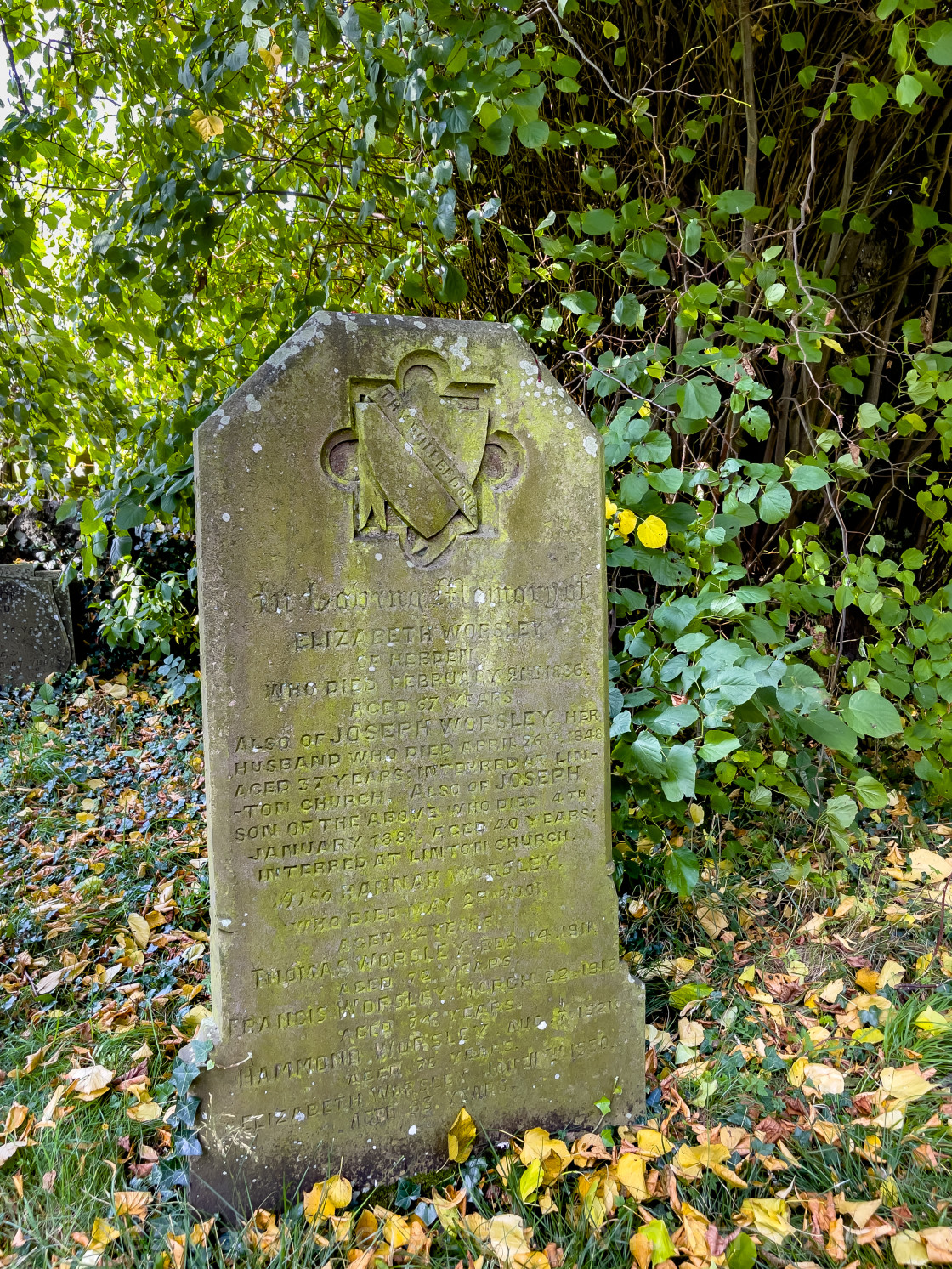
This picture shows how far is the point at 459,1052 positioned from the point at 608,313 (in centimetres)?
320

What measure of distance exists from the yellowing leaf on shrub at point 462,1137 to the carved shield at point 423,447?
1.60m

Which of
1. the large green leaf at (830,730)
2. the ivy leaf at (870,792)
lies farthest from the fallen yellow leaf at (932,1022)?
the large green leaf at (830,730)

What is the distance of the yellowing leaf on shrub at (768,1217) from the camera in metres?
1.75

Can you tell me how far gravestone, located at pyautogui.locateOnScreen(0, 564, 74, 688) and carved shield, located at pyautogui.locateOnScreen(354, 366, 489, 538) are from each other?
4978mm

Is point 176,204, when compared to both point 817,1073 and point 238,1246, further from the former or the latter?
point 817,1073

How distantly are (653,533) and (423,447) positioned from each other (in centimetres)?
92

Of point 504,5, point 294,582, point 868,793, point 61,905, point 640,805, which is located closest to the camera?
point 294,582

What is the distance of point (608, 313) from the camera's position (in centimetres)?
371

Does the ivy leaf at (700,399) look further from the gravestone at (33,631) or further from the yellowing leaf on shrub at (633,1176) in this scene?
the gravestone at (33,631)

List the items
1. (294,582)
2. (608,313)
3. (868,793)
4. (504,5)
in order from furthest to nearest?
(608,313)
(868,793)
(504,5)
(294,582)

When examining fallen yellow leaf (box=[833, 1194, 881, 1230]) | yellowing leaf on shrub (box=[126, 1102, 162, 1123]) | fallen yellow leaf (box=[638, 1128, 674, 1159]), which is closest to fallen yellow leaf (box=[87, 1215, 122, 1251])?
yellowing leaf on shrub (box=[126, 1102, 162, 1123])

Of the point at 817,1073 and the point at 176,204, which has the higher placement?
the point at 176,204

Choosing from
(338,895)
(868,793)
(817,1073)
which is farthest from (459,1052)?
(868,793)

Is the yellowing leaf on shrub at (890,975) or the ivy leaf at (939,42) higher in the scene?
the ivy leaf at (939,42)
